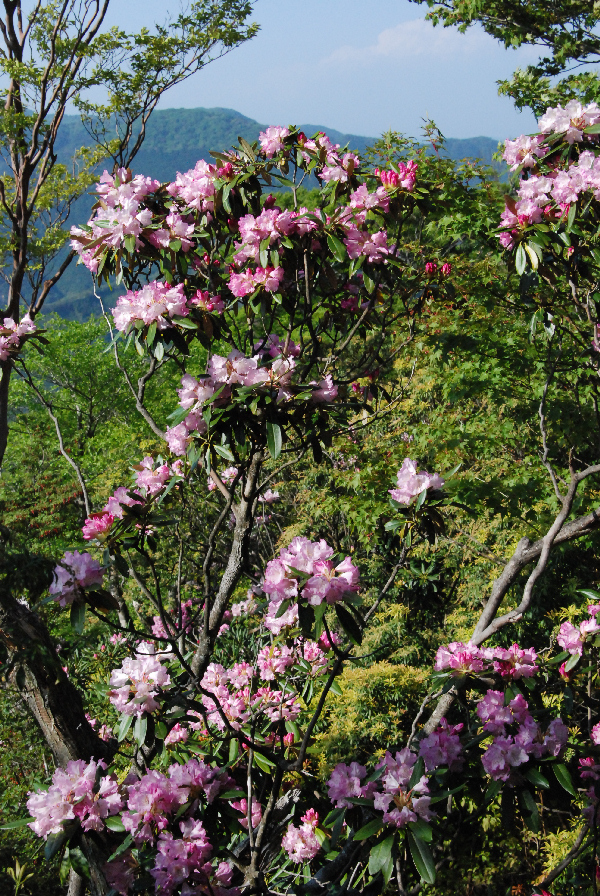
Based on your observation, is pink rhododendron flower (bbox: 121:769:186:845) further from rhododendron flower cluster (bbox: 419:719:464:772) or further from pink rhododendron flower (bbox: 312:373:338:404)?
pink rhododendron flower (bbox: 312:373:338:404)

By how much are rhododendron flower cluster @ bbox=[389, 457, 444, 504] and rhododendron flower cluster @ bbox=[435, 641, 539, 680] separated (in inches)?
14.1

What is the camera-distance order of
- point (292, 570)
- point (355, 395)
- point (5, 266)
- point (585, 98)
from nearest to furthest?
point (292, 570) → point (355, 395) → point (585, 98) → point (5, 266)

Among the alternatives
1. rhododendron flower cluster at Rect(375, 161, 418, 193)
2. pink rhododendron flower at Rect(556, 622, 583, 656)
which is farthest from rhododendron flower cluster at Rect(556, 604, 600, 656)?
rhododendron flower cluster at Rect(375, 161, 418, 193)

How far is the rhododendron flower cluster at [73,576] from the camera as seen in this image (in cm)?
134

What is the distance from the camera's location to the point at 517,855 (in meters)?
3.22

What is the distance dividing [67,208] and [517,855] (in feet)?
30.2

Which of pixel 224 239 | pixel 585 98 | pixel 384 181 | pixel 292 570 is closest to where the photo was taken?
pixel 292 570

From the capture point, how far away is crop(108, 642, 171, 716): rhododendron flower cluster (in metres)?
1.43

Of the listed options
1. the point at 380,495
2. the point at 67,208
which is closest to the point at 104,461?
the point at 67,208

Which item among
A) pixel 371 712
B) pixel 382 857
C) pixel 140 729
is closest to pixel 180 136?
pixel 371 712

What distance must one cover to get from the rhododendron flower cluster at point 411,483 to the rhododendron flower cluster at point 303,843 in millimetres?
1671

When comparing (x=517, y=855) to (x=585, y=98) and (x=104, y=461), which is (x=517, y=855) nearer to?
(x=585, y=98)

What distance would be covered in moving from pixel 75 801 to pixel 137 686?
26cm

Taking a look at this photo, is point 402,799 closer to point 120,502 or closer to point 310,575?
point 310,575
